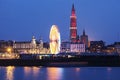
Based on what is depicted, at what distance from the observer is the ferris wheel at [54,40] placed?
15662 cm

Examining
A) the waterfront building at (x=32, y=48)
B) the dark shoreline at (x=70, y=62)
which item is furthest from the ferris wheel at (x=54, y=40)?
the waterfront building at (x=32, y=48)

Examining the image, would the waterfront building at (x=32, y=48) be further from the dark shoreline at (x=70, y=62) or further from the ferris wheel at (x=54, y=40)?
the dark shoreline at (x=70, y=62)

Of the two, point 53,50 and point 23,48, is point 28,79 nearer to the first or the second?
point 53,50

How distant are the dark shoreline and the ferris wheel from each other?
913 centimetres

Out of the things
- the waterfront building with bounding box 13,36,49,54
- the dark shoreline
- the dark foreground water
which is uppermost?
the waterfront building with bounding box 13,36,49,54

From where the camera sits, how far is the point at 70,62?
466ft

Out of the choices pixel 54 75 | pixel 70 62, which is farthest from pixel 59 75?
pixel 70 62

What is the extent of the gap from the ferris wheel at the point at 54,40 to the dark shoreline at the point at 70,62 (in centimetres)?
913

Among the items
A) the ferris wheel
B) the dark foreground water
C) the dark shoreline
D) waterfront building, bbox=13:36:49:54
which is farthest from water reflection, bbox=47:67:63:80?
waterfront building, bbox=13:36:49:54

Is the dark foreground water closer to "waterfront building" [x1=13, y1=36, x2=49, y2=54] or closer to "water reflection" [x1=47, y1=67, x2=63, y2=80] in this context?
"water reflection" [x1=47, y1=67, x2=63, y2=80]

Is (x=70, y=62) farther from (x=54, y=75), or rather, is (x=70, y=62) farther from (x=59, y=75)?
(x=54, y=75)

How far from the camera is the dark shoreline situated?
13894cm

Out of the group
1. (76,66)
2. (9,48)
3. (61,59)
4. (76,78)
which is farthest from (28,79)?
(9,48)

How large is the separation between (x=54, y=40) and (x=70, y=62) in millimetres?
16731
